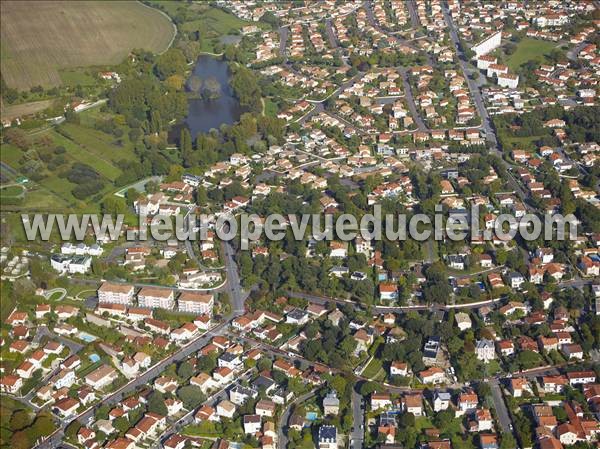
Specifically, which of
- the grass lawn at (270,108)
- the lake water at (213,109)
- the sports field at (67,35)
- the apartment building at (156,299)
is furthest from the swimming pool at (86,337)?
the sports field at (67,35)

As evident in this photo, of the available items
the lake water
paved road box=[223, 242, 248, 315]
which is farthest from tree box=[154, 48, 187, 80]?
paved road box=[223, 242, 248, 315]

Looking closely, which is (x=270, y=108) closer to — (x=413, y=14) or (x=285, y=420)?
(x=413, y=14)

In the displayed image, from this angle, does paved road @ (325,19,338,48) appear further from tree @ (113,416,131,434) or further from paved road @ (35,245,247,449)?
tree @ (113,416,131,434)

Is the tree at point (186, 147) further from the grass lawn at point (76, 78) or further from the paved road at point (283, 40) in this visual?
the paved road at point (283, 40)

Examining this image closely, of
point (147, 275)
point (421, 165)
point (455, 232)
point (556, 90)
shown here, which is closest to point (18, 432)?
point (147, 275)

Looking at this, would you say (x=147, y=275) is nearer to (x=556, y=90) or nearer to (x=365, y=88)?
(x=365, y=88)
